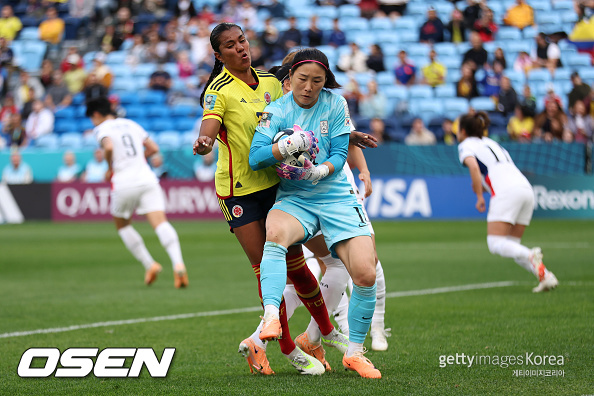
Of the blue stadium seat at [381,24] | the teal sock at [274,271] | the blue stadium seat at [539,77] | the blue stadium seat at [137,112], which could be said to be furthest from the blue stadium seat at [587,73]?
the teal sock at [274,271]

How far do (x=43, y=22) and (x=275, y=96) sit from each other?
79.5 ft

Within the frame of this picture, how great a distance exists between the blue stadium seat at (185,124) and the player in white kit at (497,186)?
14313 millimetres

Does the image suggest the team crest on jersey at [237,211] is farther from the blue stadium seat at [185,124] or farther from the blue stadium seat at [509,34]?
the blue stadium seat at [509,34]

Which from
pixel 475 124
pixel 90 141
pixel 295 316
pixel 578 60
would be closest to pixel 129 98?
pixel 90 141

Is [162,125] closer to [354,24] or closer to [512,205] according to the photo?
[354,24]

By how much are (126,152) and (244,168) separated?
5.98m

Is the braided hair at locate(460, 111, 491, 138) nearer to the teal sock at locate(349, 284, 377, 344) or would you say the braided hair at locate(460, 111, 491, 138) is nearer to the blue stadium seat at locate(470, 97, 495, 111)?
the teal sock at locate(349, 284, 377, 344)

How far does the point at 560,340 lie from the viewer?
659 centimetres

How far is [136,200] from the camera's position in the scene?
11.4 m

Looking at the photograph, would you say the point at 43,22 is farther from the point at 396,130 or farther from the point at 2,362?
the point at 2,362

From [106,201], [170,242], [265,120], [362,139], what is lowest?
[106,201]

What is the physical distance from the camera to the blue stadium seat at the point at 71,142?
77.7ft

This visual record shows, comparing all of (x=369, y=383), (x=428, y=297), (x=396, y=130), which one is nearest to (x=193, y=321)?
(x=428, y=297)

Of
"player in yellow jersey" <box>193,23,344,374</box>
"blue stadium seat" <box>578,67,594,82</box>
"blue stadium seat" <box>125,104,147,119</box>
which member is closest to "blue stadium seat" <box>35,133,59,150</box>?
"blue stadium seat" <box>125,104,147,119</box>
